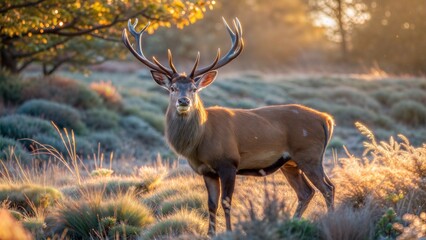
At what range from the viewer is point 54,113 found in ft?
54.0

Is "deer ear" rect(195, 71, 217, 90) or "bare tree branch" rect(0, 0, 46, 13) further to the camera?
"bare tree branch" rect(0, 0, 46, 13)

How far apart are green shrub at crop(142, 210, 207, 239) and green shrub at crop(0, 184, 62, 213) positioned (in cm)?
203

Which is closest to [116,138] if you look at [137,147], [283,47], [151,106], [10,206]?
[137,147]

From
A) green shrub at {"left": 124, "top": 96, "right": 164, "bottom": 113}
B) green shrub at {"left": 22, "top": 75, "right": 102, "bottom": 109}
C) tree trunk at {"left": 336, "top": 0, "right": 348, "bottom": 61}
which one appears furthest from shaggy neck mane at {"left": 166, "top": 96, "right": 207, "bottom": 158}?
tree trunk at {"left": 336, "top": 0, "right": 348, "bottom": 61}

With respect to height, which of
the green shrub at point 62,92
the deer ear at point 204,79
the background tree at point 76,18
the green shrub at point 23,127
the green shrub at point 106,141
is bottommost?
the green shrub at point 106,141

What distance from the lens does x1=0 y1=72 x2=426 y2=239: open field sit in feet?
20.6

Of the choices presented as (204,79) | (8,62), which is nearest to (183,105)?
(204,79)

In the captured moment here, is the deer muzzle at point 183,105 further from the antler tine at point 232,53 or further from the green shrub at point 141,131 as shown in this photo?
the green shrub at point 141,131

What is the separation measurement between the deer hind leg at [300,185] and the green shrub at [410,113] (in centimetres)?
1335

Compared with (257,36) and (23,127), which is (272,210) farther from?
(257,36)

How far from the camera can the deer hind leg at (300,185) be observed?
8.47 meters

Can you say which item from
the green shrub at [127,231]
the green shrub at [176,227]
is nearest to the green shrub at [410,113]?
the green shrub at [176,227]

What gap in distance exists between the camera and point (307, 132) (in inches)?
330

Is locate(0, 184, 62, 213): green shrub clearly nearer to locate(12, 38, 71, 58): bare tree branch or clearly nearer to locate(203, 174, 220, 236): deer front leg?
locate(203, 174, 220, 236): deer front leg
